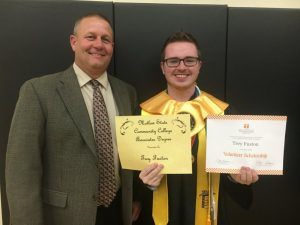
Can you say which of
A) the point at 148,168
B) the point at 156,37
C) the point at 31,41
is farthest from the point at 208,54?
the point at 31,41

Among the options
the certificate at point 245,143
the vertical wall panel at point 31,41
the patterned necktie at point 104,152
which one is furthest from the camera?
the vertical wall panel at point 31,41

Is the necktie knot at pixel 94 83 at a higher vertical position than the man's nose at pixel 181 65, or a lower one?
lower

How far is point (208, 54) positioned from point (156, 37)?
0.40 meters

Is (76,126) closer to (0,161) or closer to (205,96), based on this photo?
(205,96)

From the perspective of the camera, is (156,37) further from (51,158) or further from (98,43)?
(51,158)

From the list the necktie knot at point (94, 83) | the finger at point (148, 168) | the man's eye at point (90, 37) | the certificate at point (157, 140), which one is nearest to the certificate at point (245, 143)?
the certificate at point (157, 140)

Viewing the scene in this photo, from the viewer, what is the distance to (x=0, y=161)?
1857 millimetres

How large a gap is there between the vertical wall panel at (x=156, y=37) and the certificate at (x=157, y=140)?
2.24ft

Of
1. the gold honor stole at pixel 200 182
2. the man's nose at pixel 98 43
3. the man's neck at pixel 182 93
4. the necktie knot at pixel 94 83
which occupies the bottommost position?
the gold honor stole at pixel 200 182

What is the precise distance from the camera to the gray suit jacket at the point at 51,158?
1286mm

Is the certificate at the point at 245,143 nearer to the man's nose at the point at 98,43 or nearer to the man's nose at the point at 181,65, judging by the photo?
the man's nose at the point at 181,65

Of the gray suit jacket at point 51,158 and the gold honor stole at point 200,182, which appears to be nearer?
the gray suit jacket at point 51,158

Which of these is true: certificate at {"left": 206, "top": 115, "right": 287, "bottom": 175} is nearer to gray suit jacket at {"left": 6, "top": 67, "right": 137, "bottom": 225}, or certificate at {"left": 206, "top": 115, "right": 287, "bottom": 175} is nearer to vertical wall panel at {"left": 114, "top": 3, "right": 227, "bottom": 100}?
gray suit jacket at {"left": 6, "top": 67, "right": 137, "bottom": 225}

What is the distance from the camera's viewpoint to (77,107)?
1.38 m
